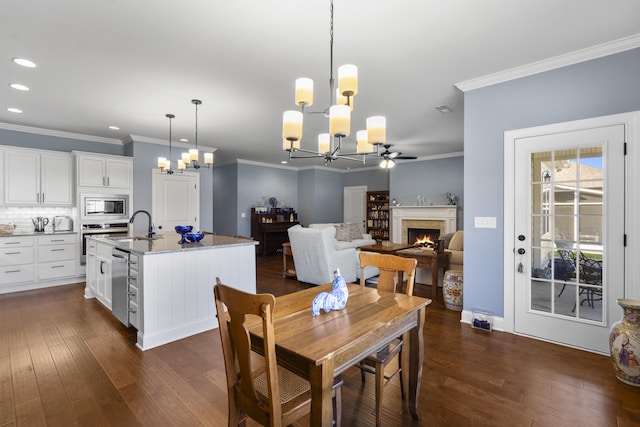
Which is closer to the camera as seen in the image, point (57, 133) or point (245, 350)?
point (245, 350)

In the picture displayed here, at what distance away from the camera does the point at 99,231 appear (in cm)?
547

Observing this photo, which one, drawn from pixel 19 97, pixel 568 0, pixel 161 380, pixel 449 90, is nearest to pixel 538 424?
pixel 161 380

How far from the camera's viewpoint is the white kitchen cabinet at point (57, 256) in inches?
197

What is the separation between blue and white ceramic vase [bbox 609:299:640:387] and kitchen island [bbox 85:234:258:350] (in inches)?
134

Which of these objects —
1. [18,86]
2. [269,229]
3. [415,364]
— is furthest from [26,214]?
[415,364]

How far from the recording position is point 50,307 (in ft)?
13.3

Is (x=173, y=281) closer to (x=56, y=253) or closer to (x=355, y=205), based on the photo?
(x=56, y=253)

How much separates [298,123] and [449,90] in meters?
2.54

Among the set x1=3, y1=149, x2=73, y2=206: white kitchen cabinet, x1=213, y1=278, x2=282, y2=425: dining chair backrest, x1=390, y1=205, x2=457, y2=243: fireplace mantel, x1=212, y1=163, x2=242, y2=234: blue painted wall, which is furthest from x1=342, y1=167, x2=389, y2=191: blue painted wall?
Answer: x1=213, y1=278, x2=282, y2=425: dining chair backrest

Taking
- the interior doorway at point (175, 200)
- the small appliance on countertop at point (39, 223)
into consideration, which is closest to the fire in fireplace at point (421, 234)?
the interior doorway at point (175, 200)

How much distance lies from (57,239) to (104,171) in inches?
53.2

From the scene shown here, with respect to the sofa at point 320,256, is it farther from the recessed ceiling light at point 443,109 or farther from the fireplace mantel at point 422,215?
the fireplace mantel at point 422,215

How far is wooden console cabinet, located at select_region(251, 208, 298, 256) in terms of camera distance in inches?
337

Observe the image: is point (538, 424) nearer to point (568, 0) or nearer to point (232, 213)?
point (568, 0)
